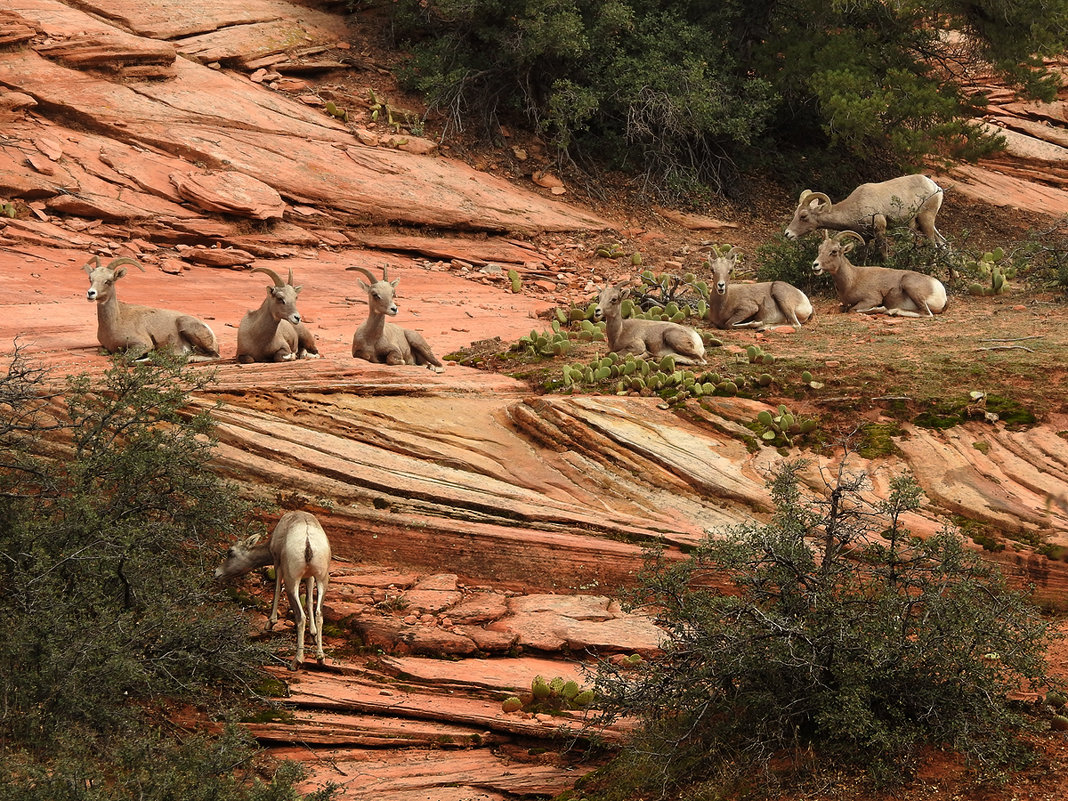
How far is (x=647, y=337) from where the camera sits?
41.0 feet

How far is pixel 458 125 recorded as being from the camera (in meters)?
21.9

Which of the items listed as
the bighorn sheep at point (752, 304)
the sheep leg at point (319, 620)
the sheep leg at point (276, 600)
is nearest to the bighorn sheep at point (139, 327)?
the sheep leg at point (276, 600)

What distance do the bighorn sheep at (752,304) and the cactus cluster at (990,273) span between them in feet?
10.2

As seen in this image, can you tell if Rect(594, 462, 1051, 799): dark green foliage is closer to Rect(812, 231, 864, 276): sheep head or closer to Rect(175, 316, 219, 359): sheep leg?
Rect(175, 316, 219, 359): sheep leg

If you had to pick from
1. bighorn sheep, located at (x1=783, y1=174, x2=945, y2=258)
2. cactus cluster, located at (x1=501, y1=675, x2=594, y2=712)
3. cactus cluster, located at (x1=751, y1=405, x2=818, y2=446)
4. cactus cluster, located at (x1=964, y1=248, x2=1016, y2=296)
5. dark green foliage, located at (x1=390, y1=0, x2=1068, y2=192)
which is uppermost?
dark green foliage, located at (x1=390, y1=0, x2=1068, y2=192)

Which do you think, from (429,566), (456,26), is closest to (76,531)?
(429,566)

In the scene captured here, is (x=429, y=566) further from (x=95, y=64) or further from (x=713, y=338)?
(x=95, y=64)

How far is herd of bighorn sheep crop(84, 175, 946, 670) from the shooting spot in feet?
27.7

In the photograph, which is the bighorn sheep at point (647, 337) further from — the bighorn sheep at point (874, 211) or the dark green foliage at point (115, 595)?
the bighorn sheep at point (874, 211)

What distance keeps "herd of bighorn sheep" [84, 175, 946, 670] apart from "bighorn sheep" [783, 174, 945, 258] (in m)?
0.01

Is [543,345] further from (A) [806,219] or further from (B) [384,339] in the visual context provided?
(A) [806,219]

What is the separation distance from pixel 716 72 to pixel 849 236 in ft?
23.2

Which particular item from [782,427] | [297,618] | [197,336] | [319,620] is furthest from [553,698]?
[197,336]

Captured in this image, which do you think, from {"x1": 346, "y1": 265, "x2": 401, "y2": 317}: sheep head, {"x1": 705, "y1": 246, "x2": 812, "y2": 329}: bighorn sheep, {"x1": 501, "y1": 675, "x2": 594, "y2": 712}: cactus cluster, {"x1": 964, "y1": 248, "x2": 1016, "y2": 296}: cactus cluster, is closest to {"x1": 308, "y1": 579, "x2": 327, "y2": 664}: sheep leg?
{"x1": 501, "y1": 675, "x2": 594, "y2": 712}: cactus cluster
